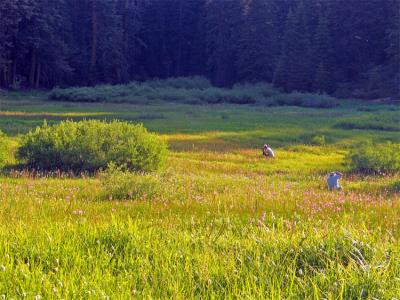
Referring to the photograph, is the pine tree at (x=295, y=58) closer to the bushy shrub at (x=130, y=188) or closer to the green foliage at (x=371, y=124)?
the green foliage at (x=371, y=124)

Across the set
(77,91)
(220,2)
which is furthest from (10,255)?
(220,2)

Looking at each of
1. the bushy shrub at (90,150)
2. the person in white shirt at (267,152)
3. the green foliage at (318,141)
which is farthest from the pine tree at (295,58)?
the bushy shrub at (90,150)

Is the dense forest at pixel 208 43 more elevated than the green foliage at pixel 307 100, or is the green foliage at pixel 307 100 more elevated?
the dense forest at pixel 208 43

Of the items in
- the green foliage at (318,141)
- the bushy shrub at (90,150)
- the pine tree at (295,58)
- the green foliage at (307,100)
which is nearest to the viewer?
the bushy shrub at (90,150)

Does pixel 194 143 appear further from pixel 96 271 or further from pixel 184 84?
pixel 184 84

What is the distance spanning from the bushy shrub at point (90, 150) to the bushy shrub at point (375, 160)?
23.5 feet

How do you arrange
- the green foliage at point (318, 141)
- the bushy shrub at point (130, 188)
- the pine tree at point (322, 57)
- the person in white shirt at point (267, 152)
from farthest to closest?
1. the pine tree at point (322, 57)
2. the green foliage at point (318, 141)
3. the person in white shirt at point (267, 152)
4. the bushy shrub at point (130, 188)

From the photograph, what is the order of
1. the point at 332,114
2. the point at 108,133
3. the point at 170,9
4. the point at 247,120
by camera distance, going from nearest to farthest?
the point at 108,133 < the point at 247,120 < the point at 332,114 < the point at 170,9

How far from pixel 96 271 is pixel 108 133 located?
43.6 feet

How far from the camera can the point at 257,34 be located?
268 ft

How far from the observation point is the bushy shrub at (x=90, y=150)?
16.6 m

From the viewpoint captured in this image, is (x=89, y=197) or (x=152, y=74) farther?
(x=152, y=74)

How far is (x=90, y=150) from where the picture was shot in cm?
1677

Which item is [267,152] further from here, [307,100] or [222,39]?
[222,39]
